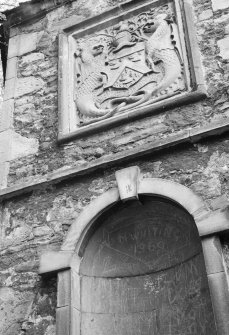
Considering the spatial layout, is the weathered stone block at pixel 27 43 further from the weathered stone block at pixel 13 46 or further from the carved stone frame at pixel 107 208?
the carved stone frame at pixel 107 208

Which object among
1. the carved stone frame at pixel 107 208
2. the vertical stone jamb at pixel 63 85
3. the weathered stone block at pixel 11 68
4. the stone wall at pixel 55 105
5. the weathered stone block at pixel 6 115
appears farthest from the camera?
the weathered stone block at pixel 11 68

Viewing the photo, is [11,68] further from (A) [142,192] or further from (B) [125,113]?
(A) [142,192]

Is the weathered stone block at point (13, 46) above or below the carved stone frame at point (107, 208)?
above

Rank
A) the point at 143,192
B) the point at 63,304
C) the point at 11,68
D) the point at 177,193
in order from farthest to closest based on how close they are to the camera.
A: the point at 11,68 < the point at 143,192 < the point at 177,193 < the point at 63,304

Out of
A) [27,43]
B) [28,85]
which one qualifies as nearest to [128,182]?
[28,85]

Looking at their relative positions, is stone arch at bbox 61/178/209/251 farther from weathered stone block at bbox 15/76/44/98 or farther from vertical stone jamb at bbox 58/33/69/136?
weathered stone block at bbox 15/76/44/98

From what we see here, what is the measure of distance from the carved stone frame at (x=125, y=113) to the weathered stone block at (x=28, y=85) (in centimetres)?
30

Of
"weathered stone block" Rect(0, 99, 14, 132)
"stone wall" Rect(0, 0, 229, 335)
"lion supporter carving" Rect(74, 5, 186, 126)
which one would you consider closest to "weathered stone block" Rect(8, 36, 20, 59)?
"stone wall" Rect(0, 0, 229, 335)

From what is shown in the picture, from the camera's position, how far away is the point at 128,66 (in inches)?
199

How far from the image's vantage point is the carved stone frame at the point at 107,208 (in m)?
3.38

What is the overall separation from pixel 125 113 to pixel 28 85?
4.54 feet

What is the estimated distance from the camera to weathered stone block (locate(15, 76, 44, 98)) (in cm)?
541

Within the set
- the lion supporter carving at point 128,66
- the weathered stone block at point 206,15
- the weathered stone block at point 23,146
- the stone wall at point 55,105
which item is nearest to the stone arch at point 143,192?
the stone wall at point 55,105

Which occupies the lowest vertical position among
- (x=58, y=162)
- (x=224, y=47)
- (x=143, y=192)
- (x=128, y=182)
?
(x=143, y=192)
